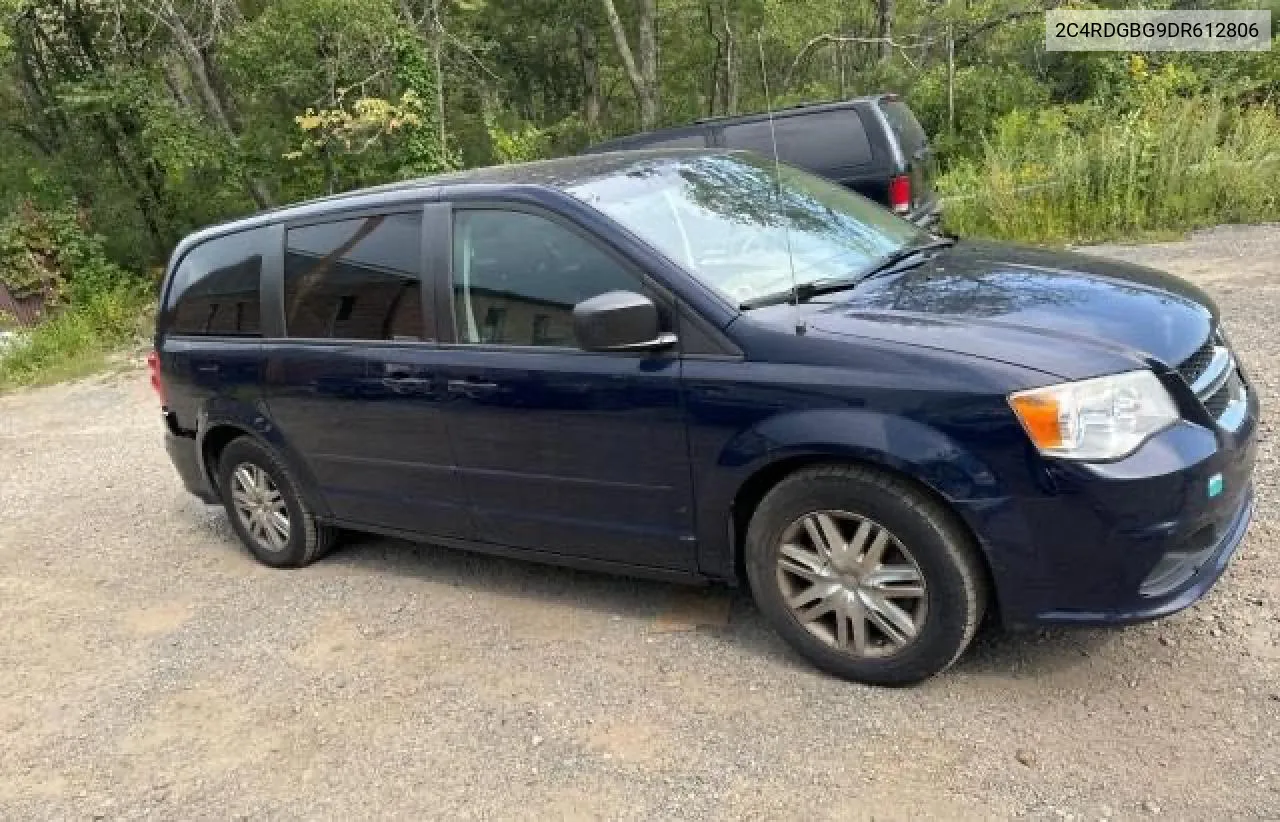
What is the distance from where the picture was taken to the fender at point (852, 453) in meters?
2.84

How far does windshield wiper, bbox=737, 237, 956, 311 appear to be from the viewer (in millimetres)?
3354

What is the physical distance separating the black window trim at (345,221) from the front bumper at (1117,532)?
87.8 inches

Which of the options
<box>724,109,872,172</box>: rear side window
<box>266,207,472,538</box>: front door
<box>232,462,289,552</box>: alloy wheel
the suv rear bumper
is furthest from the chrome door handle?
<box>724,109,872,172</box>: rear side window

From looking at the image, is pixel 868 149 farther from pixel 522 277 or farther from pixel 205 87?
A: pixel 205 87

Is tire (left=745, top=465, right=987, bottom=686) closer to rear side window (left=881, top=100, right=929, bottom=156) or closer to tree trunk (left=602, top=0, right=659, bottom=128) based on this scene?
rear side window (left=881, top=100, right=929, bottom=156)

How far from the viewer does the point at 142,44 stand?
17406 millimetres

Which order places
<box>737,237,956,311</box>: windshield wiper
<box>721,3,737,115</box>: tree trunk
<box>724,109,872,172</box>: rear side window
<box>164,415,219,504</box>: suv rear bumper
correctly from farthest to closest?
<box>721,3,737,115</box>: tree trunk, <box>724,109,872,172</box>: rear side window, <box>164,415,219,504</box>: suv rear bumper, <box>737,237,956,311</box>: windshield wiper

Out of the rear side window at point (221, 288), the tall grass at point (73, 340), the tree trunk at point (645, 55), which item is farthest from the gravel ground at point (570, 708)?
the tree trunk at point (645, 55)

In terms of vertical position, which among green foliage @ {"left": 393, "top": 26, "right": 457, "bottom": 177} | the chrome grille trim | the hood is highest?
green foliage @ {"left": 393, "top": 26, "right": 457, "bottom": 177}

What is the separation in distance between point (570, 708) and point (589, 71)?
87.0 feet

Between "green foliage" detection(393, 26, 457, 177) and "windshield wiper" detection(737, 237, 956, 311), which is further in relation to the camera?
"green foliage" detection(393, 26, 457, 177)

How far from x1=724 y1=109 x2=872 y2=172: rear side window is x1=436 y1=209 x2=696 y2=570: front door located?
18.8 ft

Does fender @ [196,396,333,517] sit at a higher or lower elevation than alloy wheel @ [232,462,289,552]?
higher

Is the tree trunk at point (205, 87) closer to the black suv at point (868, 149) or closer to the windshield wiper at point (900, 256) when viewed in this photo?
the black suv at point (868, 149)
